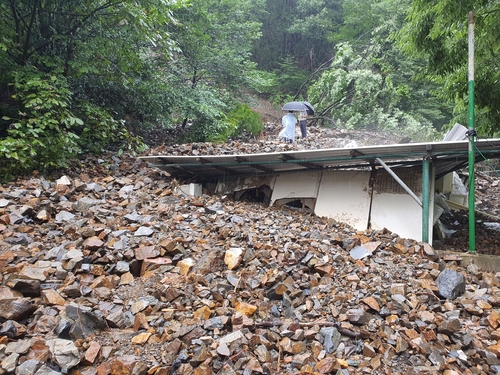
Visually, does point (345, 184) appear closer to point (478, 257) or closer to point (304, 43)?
point (478, 257)

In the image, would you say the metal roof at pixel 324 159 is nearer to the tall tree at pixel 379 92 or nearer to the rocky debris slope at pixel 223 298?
the rocky debris slope at pixel 223 298

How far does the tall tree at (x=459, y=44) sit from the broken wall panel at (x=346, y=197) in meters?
1.95

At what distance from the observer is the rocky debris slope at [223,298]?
2848 millimetres

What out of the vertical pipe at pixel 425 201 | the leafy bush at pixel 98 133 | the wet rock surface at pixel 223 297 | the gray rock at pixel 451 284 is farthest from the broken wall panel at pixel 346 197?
the leafy bush at pixel 98 133

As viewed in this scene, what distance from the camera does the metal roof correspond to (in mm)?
5160

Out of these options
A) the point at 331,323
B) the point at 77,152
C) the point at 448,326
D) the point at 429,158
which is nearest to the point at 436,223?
the point at 429,158

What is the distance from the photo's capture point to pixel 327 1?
2197 centimetres

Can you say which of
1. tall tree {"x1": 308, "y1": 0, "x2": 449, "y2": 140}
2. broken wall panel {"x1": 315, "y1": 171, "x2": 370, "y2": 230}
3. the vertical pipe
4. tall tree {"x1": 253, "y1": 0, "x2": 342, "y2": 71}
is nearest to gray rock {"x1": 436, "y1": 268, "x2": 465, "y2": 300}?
the vertical pipe

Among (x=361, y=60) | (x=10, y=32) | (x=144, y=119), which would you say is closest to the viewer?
(x=10, y=32)

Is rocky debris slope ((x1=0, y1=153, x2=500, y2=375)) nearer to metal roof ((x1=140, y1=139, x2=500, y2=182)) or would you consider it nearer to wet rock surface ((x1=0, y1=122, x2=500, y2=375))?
wet rock surface ((x1=0, y1=122, x2=500, y2=375))

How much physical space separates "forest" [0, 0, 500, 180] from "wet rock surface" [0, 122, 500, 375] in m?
2.26

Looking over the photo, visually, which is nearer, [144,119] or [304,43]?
[144,119]

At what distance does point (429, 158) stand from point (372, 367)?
3.39 meters

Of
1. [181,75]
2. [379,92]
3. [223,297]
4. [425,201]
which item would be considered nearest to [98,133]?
[181,75]
